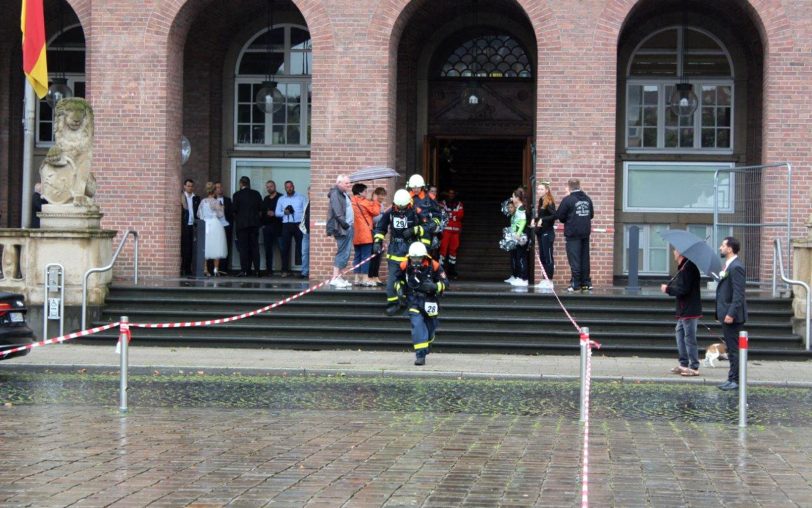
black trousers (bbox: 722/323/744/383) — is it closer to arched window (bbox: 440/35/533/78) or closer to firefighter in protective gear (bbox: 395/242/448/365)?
firefighter in protective gear (bbox: 395/242/448/365)

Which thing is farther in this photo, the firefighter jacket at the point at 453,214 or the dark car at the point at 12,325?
the firefighter jacket at the point at 453,214

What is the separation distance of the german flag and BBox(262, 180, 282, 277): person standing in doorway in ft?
17.1

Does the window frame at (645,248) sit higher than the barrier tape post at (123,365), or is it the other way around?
the window frame at (645,248)

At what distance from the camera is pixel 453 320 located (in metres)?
19.1

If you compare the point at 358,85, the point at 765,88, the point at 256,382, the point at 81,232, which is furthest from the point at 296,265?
the point at 256,382

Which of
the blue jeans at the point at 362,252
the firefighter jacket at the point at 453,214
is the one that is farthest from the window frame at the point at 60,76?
the blue jeans at the point at 362,252

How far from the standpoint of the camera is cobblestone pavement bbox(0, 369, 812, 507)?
8.35m

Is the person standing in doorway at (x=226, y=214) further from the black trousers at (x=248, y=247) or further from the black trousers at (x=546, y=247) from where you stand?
the black trousers at (x=546, y=247)

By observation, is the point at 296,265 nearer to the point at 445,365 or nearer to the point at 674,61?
the point at 674,61

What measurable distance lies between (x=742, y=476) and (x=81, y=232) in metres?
12.7

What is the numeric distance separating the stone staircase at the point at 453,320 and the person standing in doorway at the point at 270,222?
4.89 meters

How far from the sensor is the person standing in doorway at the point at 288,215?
24.8 m

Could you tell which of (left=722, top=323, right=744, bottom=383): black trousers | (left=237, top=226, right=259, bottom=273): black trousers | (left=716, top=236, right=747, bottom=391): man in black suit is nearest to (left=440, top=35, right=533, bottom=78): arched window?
(left=237, top=226, right=259, bottom=273): black trousers

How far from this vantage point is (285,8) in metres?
26.9
